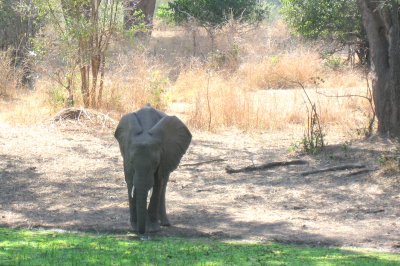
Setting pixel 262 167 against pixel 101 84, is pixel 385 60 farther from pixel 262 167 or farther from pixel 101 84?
pixel 101 84

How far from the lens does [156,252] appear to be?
7.80 metres

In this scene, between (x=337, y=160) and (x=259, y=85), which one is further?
(x=259, y=85)

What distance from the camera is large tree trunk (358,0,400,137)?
45.0ft

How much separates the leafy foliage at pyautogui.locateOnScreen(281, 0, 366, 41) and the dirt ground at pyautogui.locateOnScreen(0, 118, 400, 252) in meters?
6.29

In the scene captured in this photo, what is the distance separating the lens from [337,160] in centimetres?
1341

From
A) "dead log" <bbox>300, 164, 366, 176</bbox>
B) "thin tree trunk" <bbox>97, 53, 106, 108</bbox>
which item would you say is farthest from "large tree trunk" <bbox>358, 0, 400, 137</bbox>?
"thin tree trunk" <bbox>97, 53, 106, 108</bbox>

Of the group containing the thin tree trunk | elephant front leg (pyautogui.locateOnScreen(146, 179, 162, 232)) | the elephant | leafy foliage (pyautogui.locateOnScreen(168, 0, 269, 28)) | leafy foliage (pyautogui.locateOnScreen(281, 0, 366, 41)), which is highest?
leafy foliage (pyautogui.locateOnScreen(168, 0, 269, 28))

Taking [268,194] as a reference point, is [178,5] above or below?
above

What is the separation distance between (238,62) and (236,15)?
10727mm

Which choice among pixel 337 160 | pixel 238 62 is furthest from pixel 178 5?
pixel 337 160

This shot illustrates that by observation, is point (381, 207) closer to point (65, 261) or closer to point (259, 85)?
point (65, 261)

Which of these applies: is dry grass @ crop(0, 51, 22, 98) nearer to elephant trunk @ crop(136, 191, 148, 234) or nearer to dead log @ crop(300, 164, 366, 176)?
dead log @ crop(300, 164, 366, 176)

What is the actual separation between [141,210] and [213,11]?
27576mm

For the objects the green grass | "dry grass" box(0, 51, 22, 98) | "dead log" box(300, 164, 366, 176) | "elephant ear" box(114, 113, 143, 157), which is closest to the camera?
the green grass
